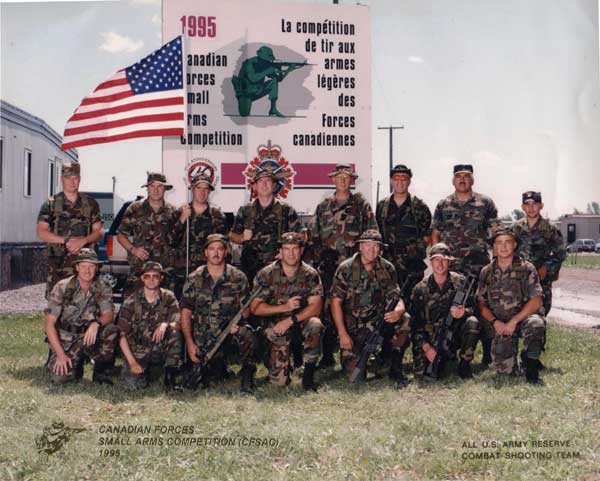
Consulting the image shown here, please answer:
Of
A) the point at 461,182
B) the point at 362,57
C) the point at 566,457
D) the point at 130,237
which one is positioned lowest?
the point at 566,457

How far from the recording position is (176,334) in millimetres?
5977

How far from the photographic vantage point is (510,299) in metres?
6.31

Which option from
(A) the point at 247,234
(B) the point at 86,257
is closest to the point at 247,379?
(A) the point at 247,234

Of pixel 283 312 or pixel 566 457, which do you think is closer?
pixel 566 457

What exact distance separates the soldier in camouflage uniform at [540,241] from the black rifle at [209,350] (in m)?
3.34

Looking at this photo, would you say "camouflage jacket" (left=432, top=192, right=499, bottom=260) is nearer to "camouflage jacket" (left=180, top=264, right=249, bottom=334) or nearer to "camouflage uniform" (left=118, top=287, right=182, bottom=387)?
"camouflage jacket" (left=180, top=264, right=249, bottom=334)

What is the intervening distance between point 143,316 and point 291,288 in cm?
147

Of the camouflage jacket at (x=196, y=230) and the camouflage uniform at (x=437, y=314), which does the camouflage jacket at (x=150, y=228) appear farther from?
the camouflage uniform at (x=437, y=314)

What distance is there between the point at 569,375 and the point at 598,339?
8.17ft

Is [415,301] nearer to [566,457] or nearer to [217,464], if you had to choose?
[566,457]

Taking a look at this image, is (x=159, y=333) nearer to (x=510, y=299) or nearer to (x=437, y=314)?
(x=437, y=314)

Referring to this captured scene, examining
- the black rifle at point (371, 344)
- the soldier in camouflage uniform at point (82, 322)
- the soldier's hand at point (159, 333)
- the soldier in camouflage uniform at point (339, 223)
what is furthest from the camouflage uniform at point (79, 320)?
the black rifle at point (371, 344)

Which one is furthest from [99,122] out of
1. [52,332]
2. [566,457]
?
[566,457]

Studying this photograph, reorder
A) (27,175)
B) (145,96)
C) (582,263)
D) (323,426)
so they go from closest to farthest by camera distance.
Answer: (323,426), (145,96), (27,175), (582,263)
